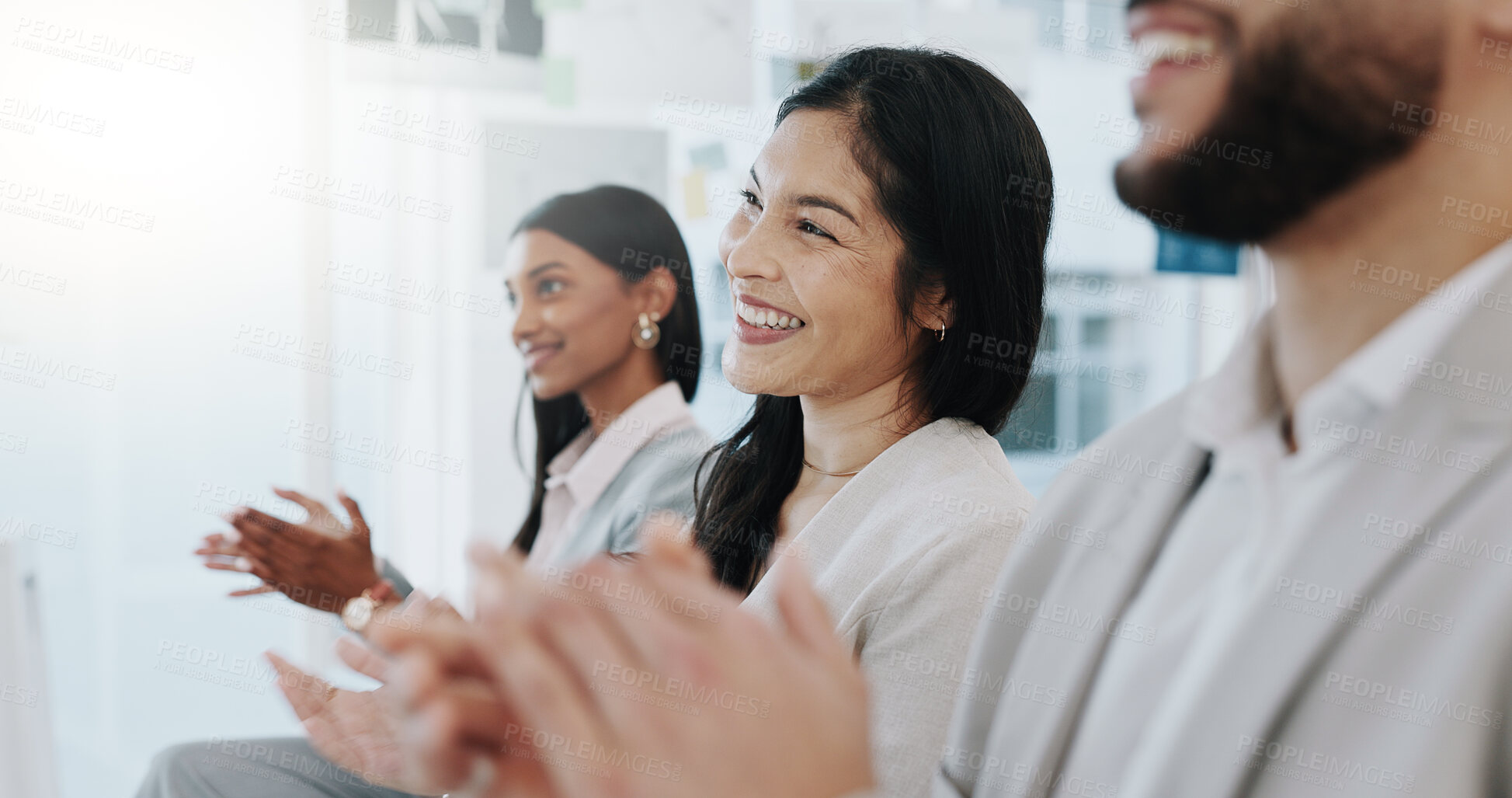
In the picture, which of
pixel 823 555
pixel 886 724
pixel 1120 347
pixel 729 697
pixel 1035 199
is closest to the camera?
pixel 729 697

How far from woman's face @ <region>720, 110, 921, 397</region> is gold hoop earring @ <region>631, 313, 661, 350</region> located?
2.19 ft

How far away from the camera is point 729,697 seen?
1.47 ft

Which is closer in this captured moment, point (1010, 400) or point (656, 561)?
point (656, 561)

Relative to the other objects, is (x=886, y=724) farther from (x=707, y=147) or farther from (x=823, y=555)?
(x=707, y=147)

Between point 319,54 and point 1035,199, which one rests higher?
point 319,54

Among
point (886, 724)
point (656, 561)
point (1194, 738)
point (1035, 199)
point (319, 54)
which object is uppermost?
point (319, 54)

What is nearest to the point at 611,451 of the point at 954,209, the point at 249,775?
the point at 249,775

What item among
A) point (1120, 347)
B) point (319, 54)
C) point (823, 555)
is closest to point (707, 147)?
point (319, 54)

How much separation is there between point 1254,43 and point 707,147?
2.42 metres

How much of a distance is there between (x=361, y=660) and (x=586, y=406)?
113 centimetres

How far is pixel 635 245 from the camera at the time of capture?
1.91 m

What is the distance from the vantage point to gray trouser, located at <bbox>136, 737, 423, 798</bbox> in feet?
4.62

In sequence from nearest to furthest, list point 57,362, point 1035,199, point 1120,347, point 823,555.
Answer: point 823,555 < point 1035,199 < point 57,362 < point 1120,347

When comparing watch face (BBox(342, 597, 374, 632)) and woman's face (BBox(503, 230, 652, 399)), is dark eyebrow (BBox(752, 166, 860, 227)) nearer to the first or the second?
woman's face (BBox(503, 230, 652, 399))
